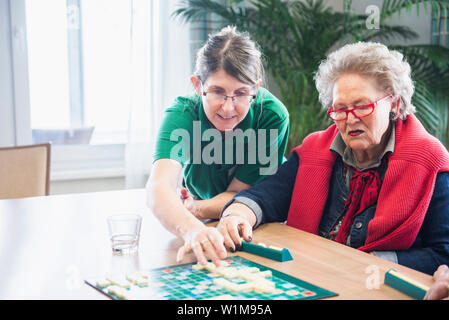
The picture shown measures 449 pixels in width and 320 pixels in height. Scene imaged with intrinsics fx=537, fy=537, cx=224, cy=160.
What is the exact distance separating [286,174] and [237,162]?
185mm

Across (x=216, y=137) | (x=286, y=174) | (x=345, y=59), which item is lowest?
(x=286, y=174)

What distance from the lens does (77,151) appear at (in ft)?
12.4

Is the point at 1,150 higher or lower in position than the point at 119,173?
higher

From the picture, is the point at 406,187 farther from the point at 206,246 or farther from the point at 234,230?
the point at 206,246

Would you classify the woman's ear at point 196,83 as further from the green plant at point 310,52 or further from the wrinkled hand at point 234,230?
the green plant at point 310,52

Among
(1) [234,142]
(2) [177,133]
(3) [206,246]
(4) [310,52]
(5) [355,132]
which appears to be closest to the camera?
(3) [206,246]

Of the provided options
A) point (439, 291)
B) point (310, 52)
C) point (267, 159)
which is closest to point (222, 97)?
point (267, 159)

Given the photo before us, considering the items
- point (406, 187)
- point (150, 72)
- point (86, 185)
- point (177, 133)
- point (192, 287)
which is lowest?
point (86, 185)

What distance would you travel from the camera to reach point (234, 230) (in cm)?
140

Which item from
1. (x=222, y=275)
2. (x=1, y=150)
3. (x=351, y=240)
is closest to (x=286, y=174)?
(x=351, y=240)

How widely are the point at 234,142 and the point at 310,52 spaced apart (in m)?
1.86

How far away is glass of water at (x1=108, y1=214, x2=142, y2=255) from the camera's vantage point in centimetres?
135

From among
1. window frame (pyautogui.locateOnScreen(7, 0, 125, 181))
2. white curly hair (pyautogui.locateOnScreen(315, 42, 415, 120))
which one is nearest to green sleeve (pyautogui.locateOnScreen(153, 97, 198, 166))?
white curly hair (pyautogui.locateOnScreen(315, 42, 415, 120))

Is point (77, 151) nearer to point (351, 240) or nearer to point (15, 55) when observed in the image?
point (15, 55)
